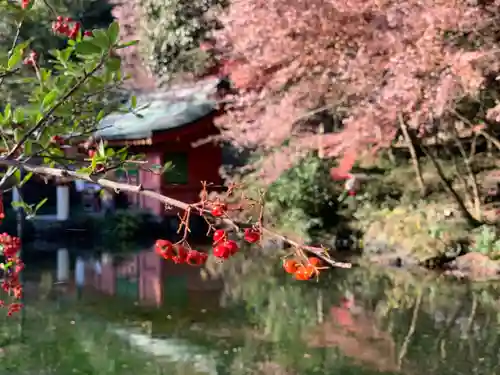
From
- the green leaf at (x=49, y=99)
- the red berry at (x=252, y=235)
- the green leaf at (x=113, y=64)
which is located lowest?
the red berry at (x=252, y=235)

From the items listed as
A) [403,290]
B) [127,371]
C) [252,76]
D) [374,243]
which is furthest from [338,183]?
[127,371]

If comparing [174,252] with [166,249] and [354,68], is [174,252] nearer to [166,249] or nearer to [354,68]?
[166,249]

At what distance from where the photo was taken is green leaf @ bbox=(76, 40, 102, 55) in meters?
1.66

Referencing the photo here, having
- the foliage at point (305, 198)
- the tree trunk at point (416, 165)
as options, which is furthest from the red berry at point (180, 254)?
the foliage at point (305, 198)

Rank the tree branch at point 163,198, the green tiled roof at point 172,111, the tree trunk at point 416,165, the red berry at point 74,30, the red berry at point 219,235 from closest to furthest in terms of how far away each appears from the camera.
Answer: the tree branch at point 163,198
the red berry at point 219,235
the red berry at point 74,30
the tree trunk at point 416,165
the green tiled roof at point 172,111

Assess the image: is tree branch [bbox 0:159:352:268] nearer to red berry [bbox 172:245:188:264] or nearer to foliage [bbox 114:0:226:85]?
red berry [bbox 172:245:188:264]

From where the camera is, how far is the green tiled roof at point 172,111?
13.2 metres

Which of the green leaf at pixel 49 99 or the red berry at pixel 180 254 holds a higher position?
the green leaf at pixel 49 99

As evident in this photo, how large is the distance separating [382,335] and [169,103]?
28.6 feet

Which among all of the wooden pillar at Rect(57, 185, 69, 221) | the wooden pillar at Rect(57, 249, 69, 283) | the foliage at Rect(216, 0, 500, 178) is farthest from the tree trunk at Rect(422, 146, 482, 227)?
the wooden pillar at Rect(57, 185, 69, 221)

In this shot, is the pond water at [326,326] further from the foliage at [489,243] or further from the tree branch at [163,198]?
the tree branch at [163,198]

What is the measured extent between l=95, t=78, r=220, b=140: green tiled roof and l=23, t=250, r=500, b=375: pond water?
4.92 metres

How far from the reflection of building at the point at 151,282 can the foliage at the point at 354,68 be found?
2122 millimetres

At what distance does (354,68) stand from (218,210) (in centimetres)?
653
